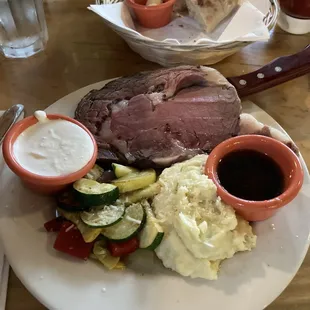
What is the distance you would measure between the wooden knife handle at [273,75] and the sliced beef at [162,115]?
0.11 metres

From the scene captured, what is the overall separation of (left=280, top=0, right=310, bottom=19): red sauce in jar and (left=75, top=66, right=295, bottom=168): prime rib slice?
1.93ft

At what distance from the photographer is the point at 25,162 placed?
4.08 feet

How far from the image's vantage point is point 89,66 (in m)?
→ 1.82

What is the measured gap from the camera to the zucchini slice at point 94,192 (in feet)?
3.96

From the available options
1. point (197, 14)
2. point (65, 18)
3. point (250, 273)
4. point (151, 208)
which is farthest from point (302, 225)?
point (65, 18)

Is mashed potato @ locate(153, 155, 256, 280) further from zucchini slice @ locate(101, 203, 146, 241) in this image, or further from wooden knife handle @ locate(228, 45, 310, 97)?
wooden knife handle @ locate(228, 45, 310, 97)

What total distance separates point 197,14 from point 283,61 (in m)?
0.35

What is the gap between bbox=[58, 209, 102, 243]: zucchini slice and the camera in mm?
1196

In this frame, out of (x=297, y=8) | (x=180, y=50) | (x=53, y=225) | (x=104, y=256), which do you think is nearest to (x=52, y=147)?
(x=53, y=225)

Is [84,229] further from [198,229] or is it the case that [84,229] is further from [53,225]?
[198,229]

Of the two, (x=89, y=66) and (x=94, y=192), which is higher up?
(x=94, y=192)

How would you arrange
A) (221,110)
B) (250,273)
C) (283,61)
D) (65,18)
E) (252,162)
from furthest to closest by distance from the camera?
(65,18), (283,61), (221,110), (252,162), (250,273)

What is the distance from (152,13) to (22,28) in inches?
18.8

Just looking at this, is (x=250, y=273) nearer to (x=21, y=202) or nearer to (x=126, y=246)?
(x=126, y=246)
